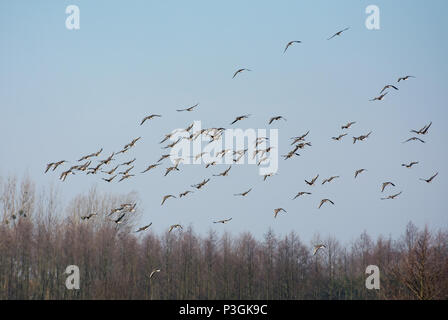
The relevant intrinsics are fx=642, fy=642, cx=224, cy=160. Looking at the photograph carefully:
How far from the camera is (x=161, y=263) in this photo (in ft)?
217

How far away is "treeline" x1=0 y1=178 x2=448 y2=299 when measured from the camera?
5569 centimetres

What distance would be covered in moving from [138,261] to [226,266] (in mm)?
8681

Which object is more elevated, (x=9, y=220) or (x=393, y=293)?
(x=9, y=220)

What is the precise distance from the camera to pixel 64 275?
5647 cm

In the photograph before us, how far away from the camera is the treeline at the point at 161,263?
183ft

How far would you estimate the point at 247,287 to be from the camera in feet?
206

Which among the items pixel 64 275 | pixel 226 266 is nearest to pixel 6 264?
pixel 64 275

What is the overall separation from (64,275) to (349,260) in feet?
124
